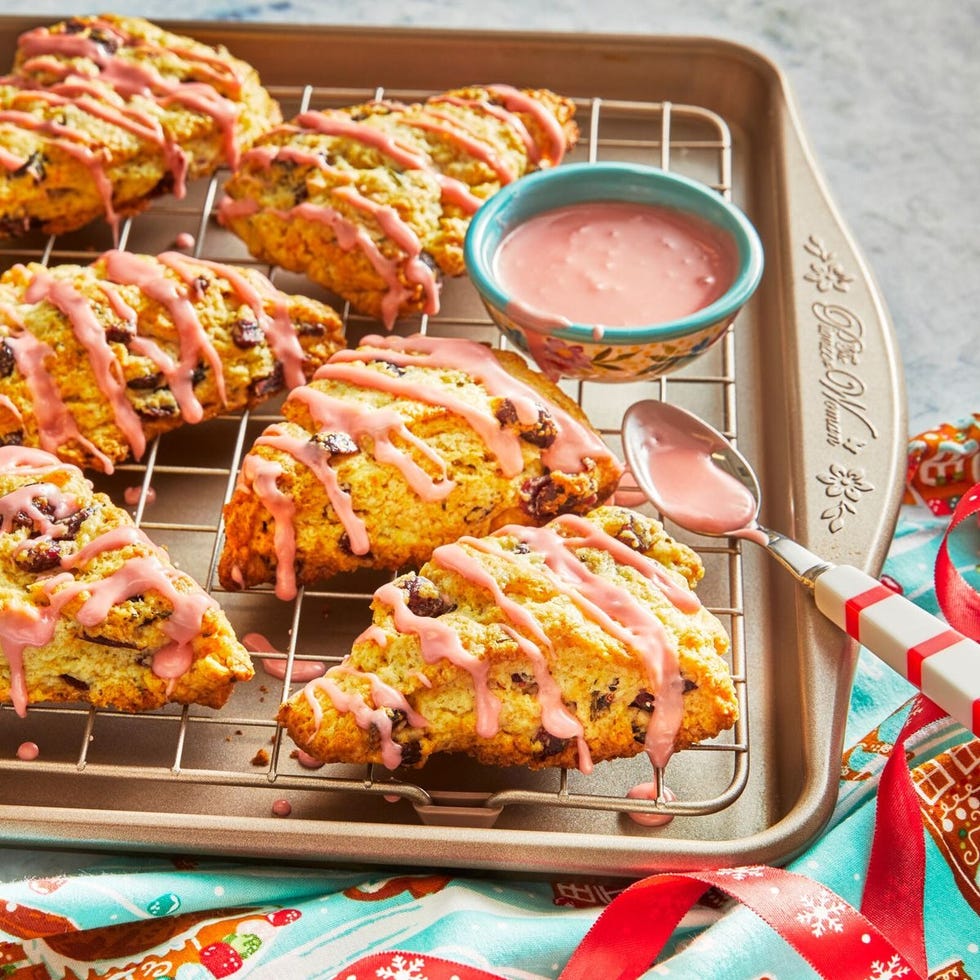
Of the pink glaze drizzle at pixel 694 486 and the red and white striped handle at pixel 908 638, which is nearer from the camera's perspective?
the red and white striped handle at pixel 908 638

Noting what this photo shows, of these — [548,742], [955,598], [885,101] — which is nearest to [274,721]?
[548,742]

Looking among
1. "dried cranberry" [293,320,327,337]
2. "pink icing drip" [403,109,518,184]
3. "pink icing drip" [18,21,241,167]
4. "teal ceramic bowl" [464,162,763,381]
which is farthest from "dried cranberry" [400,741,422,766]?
"pink icing drip" [18,21,241,167]

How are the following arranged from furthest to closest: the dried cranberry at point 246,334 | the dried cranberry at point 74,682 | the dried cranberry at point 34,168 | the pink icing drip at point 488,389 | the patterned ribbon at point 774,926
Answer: the dried cranberry at point 34,168, the dried cranberry at point 246,334, the pink icing drip at point 488,389, the dried cranberry at point 74,682, the patterned ribbon at point 774,926

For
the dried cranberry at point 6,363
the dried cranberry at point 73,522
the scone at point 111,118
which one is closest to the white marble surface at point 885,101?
the scone at point 111,118

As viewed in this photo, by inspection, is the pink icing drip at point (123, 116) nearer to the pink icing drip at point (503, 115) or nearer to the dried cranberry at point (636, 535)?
the pink icing drip at point (503, 115)

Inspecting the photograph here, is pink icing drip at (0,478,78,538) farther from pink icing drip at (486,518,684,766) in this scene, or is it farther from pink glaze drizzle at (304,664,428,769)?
pink icing drip at (486,518,684,766)

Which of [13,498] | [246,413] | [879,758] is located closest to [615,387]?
[246,413]
